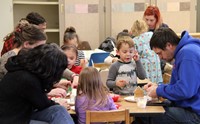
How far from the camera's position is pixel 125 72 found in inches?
132

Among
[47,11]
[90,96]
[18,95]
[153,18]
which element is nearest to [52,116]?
[18,95]

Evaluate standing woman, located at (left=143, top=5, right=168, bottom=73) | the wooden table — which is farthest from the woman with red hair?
the wooden table

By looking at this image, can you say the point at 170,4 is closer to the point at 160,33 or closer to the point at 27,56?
the point at 160,33

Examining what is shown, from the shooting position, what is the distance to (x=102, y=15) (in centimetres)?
710

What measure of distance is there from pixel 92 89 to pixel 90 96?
0.06m

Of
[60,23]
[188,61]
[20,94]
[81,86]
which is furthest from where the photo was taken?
[60,23]

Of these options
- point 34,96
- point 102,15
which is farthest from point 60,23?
point 34,96

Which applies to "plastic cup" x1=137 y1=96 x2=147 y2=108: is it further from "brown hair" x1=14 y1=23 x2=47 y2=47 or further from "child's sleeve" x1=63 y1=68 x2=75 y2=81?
"brown hair" x1=14 y1=23 x2=47 y2=47

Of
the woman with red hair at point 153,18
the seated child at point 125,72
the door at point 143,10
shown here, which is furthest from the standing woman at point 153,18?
the door at point 143,10

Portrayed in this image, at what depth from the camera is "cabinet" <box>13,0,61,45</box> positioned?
23.1 feet

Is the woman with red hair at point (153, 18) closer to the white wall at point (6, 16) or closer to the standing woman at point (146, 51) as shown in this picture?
the standing woman at point (146, 51)

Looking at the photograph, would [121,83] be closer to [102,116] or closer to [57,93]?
[57,93]

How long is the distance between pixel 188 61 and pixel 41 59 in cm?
110

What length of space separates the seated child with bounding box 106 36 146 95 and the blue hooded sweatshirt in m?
0.54
